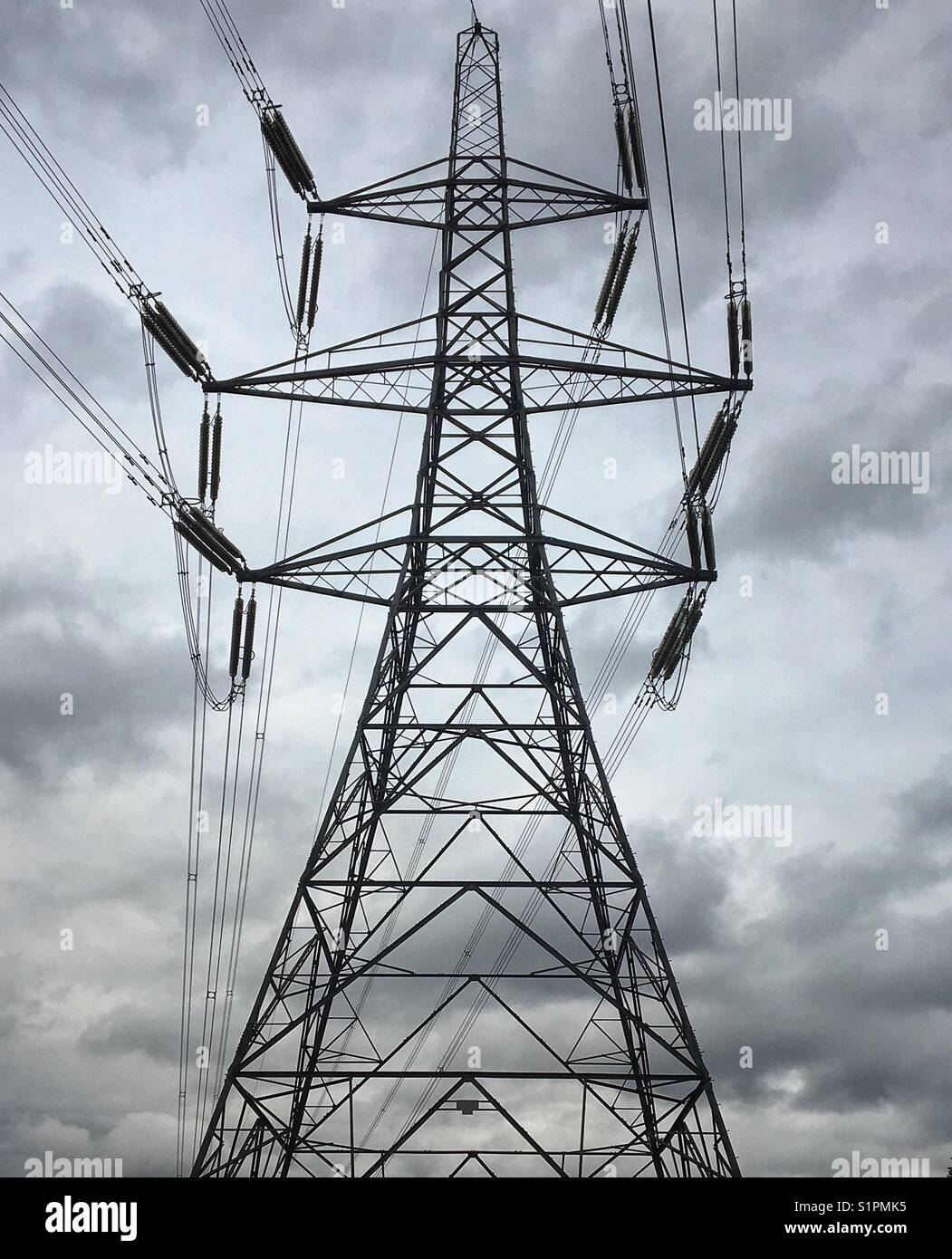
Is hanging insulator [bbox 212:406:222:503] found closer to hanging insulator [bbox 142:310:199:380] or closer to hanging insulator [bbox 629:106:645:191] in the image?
hanging insulator [bbox 142:310:199:380]

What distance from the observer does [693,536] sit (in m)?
23.4

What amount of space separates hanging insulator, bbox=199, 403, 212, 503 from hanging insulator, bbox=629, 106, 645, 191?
1034cm

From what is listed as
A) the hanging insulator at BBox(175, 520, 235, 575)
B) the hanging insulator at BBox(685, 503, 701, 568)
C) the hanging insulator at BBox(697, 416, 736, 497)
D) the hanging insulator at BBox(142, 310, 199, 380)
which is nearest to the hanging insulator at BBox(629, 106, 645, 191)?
the hanging insulator at BBox(697, 416, 736, 497)

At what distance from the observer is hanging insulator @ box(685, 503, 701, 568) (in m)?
23.2

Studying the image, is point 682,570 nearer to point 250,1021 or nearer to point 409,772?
point 409,772

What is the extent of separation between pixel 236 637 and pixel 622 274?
36.7 ft

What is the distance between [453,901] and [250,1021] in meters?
3.70

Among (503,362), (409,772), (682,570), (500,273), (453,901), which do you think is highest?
(500,273)

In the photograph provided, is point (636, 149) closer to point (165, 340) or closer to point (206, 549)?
point (165, 340)

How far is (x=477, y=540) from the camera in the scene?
76.3 ft
